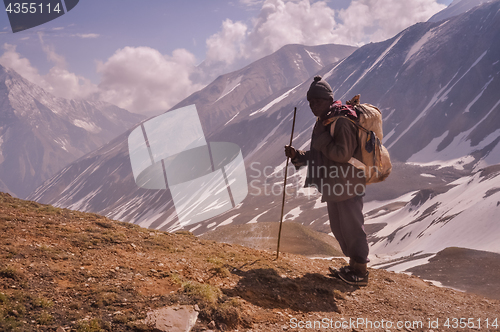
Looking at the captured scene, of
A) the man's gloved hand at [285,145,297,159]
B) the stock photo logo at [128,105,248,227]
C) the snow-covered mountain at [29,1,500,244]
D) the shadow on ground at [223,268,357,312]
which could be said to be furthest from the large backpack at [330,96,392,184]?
the stock photo logo at [128,105,248,227]

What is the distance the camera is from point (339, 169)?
5.93m

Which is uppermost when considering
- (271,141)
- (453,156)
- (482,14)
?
(482,14)

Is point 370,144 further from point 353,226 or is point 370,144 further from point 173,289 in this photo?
point 173,289

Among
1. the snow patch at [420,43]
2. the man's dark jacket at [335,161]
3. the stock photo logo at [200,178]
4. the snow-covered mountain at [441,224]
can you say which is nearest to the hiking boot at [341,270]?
the man's dark jacket at [335,161]

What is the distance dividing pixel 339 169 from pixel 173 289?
10.7 feet

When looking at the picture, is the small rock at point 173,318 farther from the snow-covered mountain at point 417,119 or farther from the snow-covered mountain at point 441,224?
the snow-covered mountain at point 417,119

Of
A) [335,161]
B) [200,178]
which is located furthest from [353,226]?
[200,178]

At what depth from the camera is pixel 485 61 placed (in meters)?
135

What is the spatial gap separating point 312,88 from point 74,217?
5.56 m

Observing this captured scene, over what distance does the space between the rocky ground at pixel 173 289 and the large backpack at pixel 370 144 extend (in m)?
2.10

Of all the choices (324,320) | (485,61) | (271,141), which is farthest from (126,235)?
(271,141)

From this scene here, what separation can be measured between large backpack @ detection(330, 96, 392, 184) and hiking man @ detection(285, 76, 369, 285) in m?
0.09

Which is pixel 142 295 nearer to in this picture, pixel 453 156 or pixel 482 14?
pixel 453 156

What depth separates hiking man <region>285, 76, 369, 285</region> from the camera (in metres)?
5.58
